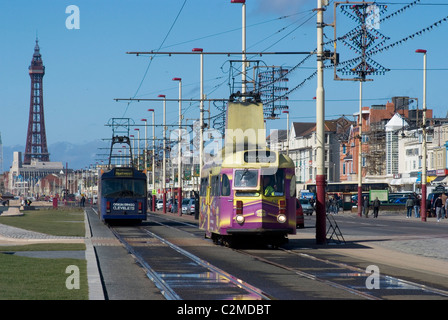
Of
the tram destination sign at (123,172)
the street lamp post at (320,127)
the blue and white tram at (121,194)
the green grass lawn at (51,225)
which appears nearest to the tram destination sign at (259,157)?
the street lamp post at (320,127)

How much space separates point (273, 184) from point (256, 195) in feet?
2.08

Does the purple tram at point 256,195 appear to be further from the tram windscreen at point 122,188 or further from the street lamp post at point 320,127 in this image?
the tram windscreen at point 122,188

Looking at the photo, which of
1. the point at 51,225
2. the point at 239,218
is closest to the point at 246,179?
the point at 239,218

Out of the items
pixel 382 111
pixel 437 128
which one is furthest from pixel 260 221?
pixel 382 111

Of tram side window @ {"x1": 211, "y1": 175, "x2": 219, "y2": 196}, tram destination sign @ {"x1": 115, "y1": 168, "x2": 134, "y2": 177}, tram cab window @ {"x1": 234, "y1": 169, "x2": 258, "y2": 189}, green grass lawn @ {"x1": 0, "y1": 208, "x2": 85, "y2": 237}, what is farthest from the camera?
tram destination sign @ {"x1": 115, "y1": 168, "x2": 134, "y2": 177}

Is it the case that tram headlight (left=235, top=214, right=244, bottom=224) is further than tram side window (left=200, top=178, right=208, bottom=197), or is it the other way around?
tram side window (left=200, top=178, right=208, bottom=197)

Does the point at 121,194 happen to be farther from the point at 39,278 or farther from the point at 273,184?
the point at 39,278

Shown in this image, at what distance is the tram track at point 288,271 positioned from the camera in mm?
14547

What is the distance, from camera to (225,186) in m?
26.5

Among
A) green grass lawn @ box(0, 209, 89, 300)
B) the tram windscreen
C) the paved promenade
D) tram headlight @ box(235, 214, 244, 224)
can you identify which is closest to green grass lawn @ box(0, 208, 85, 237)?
the paved promenade

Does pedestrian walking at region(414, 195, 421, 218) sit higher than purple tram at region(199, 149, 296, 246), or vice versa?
purple tram at region(199, 149, 296, 246)

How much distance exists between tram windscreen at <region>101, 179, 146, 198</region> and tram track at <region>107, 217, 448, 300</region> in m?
20.1

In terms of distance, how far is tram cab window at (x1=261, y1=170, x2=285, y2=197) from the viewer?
26.3 metres

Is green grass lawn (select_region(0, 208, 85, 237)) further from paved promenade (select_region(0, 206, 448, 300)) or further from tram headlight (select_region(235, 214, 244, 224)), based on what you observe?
tram headlight (select_region(235, 214, 244, 224))
